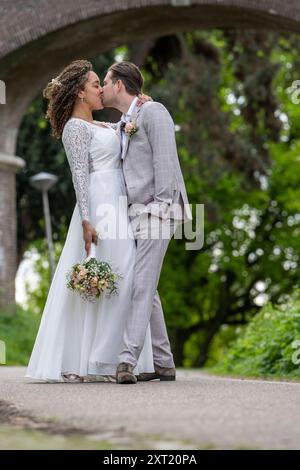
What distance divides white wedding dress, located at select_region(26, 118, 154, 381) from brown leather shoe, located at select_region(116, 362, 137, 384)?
0.30 m

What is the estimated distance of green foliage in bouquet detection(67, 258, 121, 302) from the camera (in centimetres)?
639

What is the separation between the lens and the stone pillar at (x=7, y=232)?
16.7 m

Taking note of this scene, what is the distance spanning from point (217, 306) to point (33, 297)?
338 inches

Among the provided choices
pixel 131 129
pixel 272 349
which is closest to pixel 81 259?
pixel 131 129

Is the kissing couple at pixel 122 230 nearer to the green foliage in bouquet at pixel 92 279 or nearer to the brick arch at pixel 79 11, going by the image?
the green foliage in bouquet at pixel 92 279

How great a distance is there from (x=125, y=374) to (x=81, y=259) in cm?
102

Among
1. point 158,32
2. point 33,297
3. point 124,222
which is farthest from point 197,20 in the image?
point 33,297

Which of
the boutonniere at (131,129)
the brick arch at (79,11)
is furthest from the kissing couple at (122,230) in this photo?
the brick arch at (79,11)

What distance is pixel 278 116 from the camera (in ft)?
73.9

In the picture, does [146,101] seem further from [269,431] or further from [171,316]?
[171,316]

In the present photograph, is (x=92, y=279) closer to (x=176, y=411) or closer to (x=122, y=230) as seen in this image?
(x=122, y=230)

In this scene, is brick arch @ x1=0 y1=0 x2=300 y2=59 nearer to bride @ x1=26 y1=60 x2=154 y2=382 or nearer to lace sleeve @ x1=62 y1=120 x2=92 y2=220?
bride @ x1=26 y1=60 x2=154 y2=382

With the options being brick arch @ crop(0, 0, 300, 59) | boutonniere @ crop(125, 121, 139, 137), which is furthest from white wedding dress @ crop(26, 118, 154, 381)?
brick arch @ crop(0, 0, 300, 59)

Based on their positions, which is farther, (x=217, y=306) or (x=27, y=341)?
(x=217, y=306)
